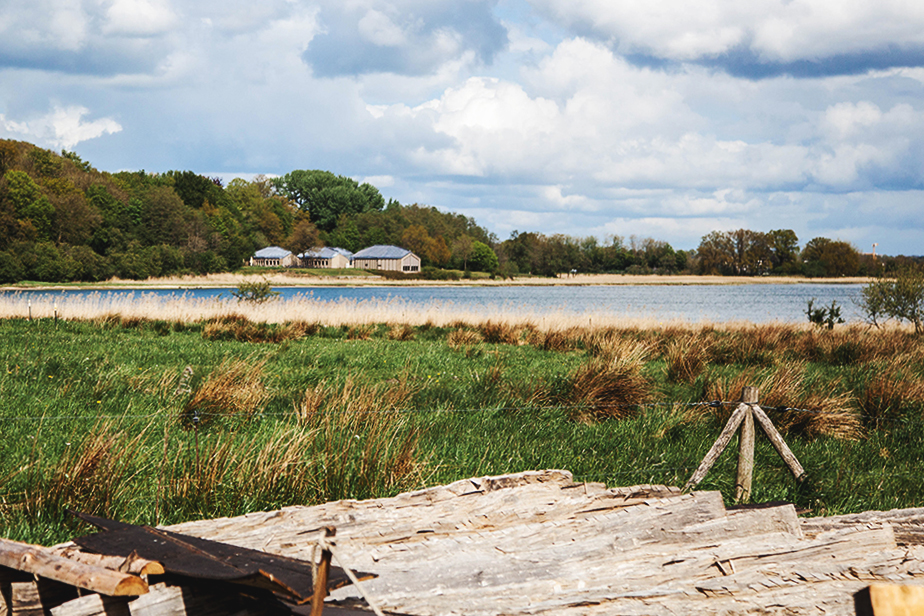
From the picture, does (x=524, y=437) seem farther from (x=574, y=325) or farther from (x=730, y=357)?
(x=574, y=325)

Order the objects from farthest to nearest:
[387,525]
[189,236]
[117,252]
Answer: [189,236] → [117,252] → [387,525]

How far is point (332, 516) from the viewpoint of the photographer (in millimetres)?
3012

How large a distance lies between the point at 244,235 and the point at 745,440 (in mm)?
116247

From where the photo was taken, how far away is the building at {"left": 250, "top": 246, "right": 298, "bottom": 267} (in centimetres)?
11211

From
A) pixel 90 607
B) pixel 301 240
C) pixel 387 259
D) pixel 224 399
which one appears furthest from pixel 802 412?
pixel 301 240

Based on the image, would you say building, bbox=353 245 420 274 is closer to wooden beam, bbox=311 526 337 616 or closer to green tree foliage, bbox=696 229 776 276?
green tree foliage, bbox=696 229 776 276

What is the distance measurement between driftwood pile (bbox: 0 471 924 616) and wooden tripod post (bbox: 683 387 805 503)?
5.83 feet

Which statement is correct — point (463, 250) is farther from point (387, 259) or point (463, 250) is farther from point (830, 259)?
point (830, 259)

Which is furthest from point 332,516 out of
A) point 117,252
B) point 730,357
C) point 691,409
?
point 117,252

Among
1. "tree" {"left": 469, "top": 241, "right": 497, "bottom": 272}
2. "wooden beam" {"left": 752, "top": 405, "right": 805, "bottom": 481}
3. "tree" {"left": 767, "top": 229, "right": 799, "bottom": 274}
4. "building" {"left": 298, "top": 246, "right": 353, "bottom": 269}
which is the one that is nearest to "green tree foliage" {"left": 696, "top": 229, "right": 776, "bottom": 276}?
"tree" {"left": 767, "top": 229, "right": 799, "bottom": 274}

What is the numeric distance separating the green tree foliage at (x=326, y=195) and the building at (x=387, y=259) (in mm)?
26094

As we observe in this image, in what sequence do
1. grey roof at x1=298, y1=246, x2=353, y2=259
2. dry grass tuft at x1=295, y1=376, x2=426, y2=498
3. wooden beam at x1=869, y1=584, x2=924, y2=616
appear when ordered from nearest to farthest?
1. wooden beam at x1=869, y1=584, x2=924, y2=616
2. dry grass tuft at x1=295, y1=376, x2=426, y2=498
3. grey roof at x1=298, y1=246, x2=353, y2=259

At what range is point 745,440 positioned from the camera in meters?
5.39

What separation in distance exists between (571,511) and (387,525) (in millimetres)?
955
